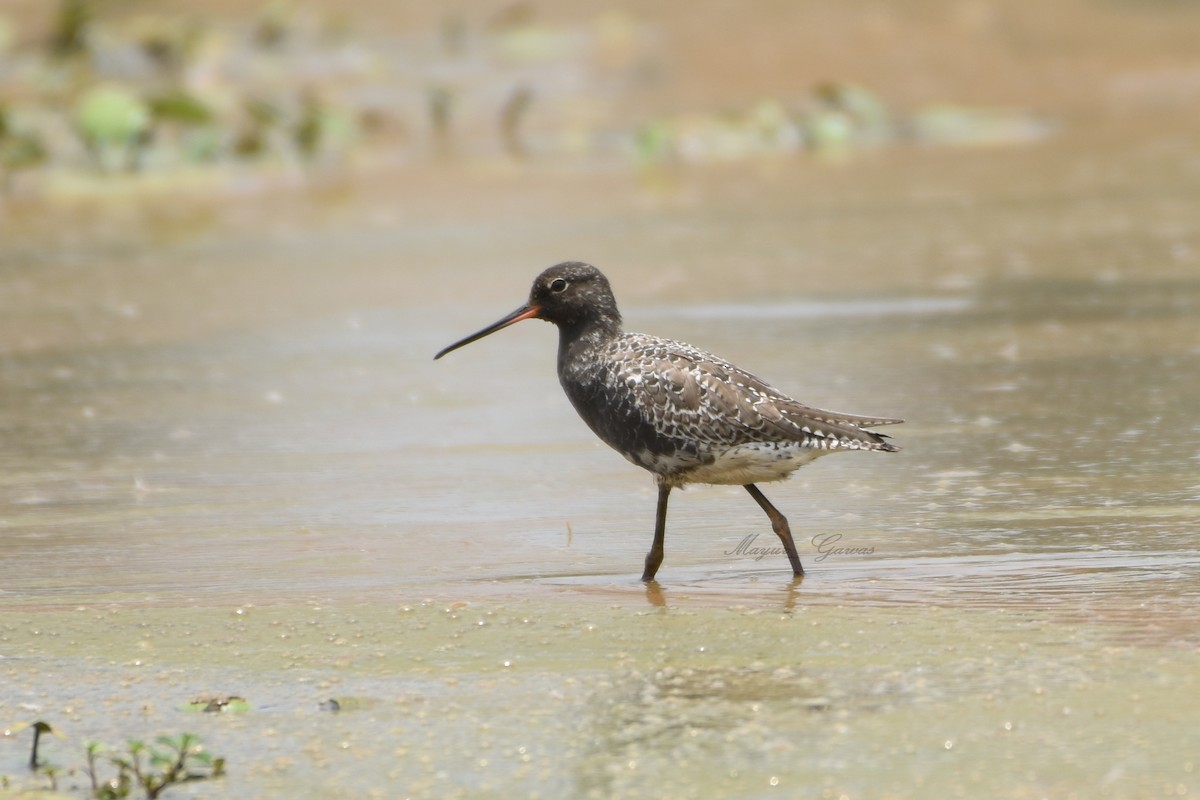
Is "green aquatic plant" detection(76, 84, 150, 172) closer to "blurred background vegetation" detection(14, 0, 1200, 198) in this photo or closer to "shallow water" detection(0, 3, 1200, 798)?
"blurred background vegetation" detection(14, 0, 1200, 198)

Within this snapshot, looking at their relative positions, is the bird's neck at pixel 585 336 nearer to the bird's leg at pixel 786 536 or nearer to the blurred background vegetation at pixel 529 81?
the bird's leg at pixel 786 536

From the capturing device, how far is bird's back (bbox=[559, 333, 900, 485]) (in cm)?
599

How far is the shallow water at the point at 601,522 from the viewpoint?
4.55 m

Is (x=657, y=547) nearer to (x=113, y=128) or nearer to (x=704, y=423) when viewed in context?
(x=704, y=423)

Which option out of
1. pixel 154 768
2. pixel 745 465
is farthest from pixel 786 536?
pixel 154 768

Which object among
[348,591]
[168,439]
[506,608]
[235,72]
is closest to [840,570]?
[506,608]

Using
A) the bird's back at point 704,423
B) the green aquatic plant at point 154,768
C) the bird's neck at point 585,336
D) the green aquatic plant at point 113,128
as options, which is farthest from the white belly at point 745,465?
the green aquatic plant at point 113,128

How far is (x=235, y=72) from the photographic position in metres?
21.2

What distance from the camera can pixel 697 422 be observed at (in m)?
5.98

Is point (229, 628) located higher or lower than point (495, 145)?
lower

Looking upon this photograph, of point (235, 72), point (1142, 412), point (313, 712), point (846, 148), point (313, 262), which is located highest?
point (235, 72)

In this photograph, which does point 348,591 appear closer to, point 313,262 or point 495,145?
point 313,262

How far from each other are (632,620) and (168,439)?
137 inches

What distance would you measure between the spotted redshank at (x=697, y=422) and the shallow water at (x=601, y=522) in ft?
1.16
